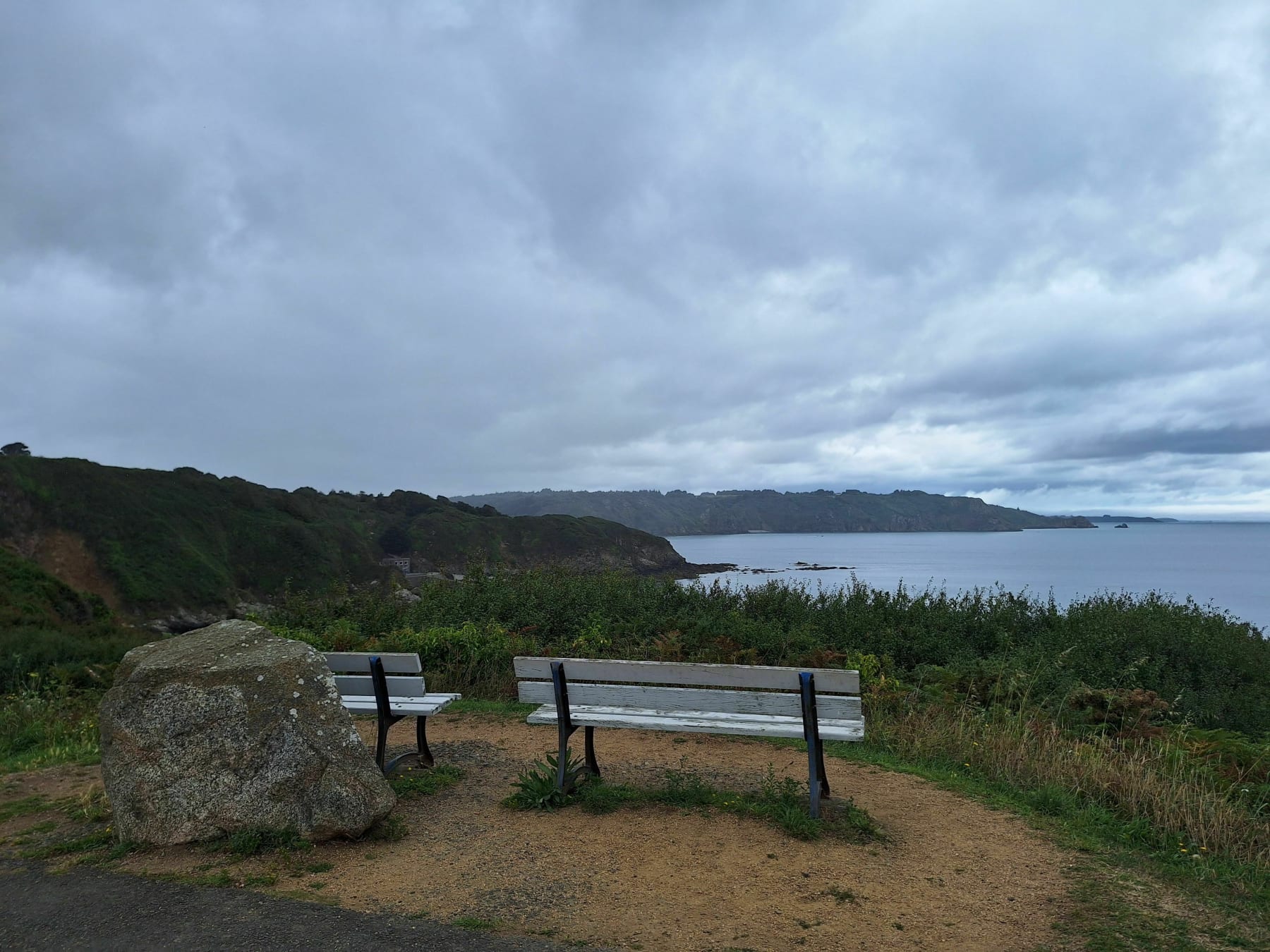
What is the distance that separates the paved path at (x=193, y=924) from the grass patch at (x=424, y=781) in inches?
62.1

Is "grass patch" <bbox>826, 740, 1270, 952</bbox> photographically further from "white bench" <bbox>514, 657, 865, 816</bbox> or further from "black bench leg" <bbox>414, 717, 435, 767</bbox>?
"black bench leg" <bbox>414, 717, 435, 767</bbox>

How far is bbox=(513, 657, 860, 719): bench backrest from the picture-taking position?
4898 millimetres

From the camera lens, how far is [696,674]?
5055mm

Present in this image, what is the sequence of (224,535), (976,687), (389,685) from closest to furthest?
(389,685) < (976,687) < (224,535)

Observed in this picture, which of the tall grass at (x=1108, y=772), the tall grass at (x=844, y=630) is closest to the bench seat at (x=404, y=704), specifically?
the tall grass at (x=844, y=630)

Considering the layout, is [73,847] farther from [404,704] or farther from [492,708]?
[492,708]

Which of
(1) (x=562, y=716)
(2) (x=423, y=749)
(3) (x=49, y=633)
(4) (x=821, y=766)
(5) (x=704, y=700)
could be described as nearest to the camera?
(4) (x=821, y=766)

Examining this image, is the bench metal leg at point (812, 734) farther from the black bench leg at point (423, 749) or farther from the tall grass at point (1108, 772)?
the black bench leg at point (423, 749)

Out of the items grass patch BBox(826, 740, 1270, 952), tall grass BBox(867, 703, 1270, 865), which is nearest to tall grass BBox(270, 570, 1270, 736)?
Answer: tall grass BBox(867, 703, 1270, 865)

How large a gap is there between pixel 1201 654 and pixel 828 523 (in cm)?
16242

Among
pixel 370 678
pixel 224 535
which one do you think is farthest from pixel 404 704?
pixel 224 535

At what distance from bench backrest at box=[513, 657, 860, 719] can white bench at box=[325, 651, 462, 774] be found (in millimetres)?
928

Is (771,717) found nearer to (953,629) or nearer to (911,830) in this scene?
(911,830)

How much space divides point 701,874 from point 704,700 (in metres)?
1.19
